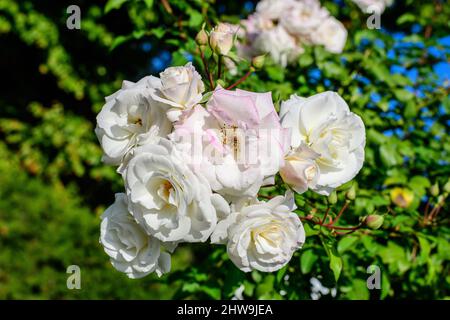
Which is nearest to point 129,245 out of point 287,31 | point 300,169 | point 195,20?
point 300,169

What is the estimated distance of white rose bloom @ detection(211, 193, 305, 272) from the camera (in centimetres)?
111

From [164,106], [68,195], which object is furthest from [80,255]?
[164,106]

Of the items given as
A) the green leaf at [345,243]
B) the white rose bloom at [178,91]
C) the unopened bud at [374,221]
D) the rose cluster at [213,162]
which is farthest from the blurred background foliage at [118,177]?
the white rose bloom at [178,91]

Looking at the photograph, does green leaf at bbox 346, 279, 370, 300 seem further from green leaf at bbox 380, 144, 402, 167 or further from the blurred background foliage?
green leaf at bbox 380, 144, 402, 167

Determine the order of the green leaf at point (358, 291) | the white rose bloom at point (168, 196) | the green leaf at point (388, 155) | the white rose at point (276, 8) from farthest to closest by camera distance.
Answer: the white rose at point (276, 8), the green leaf at point (388, 155), the green leaf at point (358, 291), the white rose bloom at point (168, 196)

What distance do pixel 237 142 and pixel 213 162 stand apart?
3.0 inches

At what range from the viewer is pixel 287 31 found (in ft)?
7.36

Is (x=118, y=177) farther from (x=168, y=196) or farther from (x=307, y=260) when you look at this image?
(x=168, y=196)

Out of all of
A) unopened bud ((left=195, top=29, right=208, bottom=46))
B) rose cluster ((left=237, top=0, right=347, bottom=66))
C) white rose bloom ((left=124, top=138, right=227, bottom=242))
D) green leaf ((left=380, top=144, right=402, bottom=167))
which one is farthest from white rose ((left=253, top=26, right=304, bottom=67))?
white rose bloom ((left=124, top=138, right=227, bottom=242))

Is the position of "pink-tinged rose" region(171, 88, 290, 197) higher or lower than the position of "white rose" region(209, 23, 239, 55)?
lower

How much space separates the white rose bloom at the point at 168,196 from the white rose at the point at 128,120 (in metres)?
0.10

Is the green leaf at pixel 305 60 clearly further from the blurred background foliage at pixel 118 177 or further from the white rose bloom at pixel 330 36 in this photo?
the white rose bloom at pixel 330 36

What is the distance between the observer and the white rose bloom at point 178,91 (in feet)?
3.57

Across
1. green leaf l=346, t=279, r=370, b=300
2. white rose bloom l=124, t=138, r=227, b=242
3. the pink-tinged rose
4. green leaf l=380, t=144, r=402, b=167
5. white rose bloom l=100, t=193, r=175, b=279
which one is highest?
the pink-tinged rose
